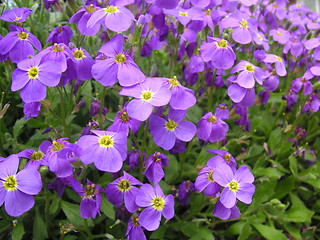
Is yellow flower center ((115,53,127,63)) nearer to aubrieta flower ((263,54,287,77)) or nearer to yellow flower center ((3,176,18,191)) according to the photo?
yellow flower center ((3,176,18,191))

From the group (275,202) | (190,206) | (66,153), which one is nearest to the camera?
(66,153)

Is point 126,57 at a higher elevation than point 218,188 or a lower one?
higher

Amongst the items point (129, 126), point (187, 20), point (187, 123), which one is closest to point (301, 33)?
point (187, 20)

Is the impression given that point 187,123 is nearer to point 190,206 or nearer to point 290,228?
point 190,206

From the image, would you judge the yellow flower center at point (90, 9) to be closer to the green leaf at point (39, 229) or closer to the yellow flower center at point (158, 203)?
the yellow flower center at point (158, 203)

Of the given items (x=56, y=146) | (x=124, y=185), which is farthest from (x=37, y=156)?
(x=124, y=185)

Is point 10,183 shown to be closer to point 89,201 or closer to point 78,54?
point 89,201

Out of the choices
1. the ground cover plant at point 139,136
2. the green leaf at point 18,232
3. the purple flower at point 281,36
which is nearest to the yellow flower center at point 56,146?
the ground cover plant at point 139,136
